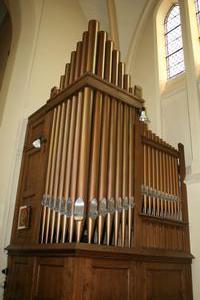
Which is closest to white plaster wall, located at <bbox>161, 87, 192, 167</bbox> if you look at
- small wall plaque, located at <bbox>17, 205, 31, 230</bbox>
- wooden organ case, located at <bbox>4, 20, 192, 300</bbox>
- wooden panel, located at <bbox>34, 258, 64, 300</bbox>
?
wooden organ case, located at <bbox>4, 20, 192, 300</bbox>

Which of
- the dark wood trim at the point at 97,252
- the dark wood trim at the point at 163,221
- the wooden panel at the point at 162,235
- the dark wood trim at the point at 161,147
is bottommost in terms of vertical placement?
the dark wood trim at the point at 97,252

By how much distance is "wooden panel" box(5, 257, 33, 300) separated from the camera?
13.9ft

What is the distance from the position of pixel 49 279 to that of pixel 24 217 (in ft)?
4.34

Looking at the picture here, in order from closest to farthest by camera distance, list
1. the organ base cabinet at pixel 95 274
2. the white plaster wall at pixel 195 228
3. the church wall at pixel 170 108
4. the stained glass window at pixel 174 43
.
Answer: the organ base cabinet at pixel 95 274 < the white plaster wall at pixel 195 228 < the church wall at pixel 170 108 < the stained glass window at pixel 174 43

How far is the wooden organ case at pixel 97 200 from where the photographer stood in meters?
3.85

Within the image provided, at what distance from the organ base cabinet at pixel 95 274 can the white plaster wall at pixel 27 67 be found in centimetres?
105

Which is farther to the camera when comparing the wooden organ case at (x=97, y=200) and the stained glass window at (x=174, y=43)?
the stained glass window at (x=174, y=43)

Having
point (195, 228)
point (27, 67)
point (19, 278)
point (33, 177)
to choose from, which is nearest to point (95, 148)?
point (33, 177)

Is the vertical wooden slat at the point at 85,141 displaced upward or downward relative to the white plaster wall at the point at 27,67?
downward

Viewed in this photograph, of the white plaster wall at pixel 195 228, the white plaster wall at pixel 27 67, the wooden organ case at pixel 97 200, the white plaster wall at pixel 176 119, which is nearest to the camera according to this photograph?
the wooden organ case at pixel 97 200

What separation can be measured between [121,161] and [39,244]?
1624 mm

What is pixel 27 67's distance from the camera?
6898 mm

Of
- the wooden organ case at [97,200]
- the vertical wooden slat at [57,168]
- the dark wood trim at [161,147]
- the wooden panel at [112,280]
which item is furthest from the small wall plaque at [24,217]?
the dark wood trim at [161,147]

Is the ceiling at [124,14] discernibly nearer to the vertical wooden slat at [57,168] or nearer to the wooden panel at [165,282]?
the vertical wooden slat at [57,168]
